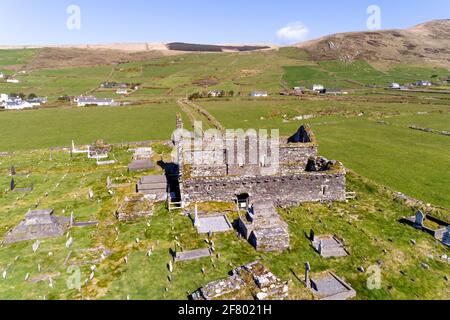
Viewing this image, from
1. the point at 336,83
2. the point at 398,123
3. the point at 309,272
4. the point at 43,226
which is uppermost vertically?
the point at 336,83

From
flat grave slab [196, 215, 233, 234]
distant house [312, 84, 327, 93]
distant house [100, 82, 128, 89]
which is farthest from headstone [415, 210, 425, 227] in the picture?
distant house [100, 82, 128, 89]

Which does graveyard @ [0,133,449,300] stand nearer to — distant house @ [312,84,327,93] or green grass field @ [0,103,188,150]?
green grass field @ [0,103,188,150]

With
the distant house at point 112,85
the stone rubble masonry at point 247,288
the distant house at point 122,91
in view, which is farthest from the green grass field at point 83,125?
the distant house at point 112,85

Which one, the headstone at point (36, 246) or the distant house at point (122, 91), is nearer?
the headstone at point (36, 246)

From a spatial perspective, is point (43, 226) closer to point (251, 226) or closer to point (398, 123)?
point (251, 226)

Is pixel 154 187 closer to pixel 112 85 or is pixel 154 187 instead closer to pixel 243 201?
pixel 243 201

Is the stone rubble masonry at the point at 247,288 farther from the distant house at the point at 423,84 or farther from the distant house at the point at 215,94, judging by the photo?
the distant house at the point at 423,84

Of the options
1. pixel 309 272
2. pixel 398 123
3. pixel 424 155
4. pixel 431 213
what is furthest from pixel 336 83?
pixel 309 272
